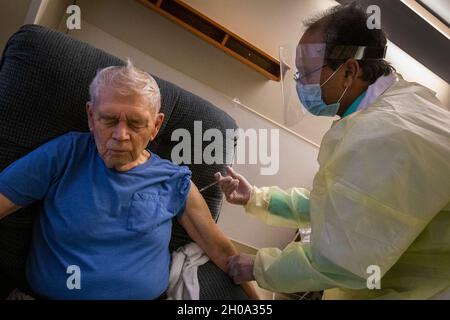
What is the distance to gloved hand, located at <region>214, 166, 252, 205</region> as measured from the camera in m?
1.23

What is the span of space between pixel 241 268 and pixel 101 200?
486 millimetres

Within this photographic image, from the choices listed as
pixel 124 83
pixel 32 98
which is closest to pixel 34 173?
pixel 32 98

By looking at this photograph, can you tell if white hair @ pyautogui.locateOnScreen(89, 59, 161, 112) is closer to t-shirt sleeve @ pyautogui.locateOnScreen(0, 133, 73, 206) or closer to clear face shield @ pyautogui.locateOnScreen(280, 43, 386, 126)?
t-shirt sleeve @ pyautogui.locateOnScreen(0, 133, 73, 206)

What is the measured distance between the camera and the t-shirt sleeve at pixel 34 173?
872mm

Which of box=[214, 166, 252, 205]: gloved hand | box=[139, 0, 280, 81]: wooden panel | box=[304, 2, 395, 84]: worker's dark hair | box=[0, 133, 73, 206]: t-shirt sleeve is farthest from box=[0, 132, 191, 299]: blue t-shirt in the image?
box=[139, 0, 280, 81]: wooden panel

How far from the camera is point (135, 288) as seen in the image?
3.04ft

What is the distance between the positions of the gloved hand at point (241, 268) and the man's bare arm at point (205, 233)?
3cm

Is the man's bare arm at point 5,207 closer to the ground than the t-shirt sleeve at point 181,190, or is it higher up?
closer to the ground

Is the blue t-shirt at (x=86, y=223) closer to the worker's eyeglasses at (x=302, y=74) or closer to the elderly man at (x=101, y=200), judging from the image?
the elderly man at (x=101, y=200)

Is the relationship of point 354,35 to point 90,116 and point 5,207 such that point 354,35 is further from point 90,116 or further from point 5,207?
point 5,207

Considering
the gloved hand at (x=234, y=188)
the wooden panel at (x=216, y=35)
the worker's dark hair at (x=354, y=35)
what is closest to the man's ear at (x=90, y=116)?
the gloved hand at (x=234, y=188)

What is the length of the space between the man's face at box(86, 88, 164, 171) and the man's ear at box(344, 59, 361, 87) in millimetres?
607

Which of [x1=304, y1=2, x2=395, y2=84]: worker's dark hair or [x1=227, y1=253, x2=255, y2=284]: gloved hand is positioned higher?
[x1=304, y1=2, x2=395, y2=84]: worker's dark hair

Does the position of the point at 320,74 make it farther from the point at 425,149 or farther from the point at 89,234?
the point at 89,234
